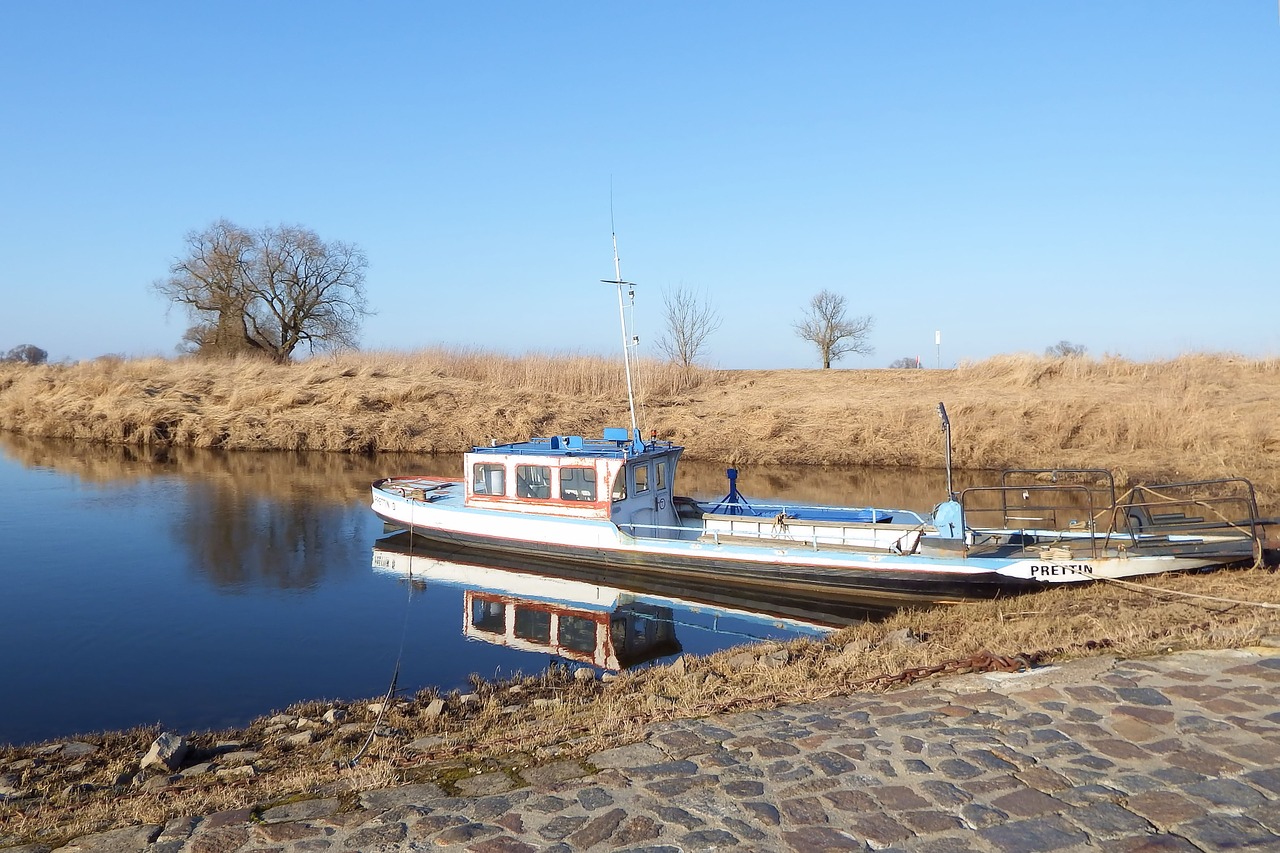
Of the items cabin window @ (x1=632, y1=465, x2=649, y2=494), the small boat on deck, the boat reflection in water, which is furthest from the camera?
cabin window @ (x1=632, y1=465, x2=649, y2=494)

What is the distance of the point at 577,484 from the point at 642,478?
134 centimetres

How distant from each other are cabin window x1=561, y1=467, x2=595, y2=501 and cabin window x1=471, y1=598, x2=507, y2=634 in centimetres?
296

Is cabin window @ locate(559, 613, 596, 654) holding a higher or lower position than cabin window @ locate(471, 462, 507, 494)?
lower

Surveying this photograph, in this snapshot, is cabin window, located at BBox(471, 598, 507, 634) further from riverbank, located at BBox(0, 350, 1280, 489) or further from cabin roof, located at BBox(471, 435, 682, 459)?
riverbank, located at BBox(0, 350, 1280, 489)

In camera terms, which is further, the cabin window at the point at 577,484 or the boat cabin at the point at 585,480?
the cabin window at the point at 577,484

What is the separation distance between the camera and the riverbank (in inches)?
1171

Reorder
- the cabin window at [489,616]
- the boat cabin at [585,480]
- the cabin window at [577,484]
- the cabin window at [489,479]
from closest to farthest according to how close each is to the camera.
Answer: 1. the cabin window at [489,616]
2. the boat cabin at [585,480]
3. the cabin window at [577,484]
4. the cabin window at [489,479]

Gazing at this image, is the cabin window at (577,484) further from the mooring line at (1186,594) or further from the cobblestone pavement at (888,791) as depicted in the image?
the cobblestone pavement at (888,791)

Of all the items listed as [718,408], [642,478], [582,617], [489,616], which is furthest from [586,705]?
[718,408]

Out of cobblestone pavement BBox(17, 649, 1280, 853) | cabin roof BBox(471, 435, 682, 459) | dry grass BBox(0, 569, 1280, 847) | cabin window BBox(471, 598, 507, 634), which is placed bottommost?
cabin window BBox(471, 598, 507, 634)

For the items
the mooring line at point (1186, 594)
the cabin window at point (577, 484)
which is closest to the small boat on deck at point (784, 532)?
the cabin window at point (577, 484)

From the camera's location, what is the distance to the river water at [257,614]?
11641 millimetres

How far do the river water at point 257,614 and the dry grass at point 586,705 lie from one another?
62.8 inches

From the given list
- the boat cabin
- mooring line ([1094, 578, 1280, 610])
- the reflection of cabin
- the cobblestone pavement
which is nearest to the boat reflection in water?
the reflection of cabin
